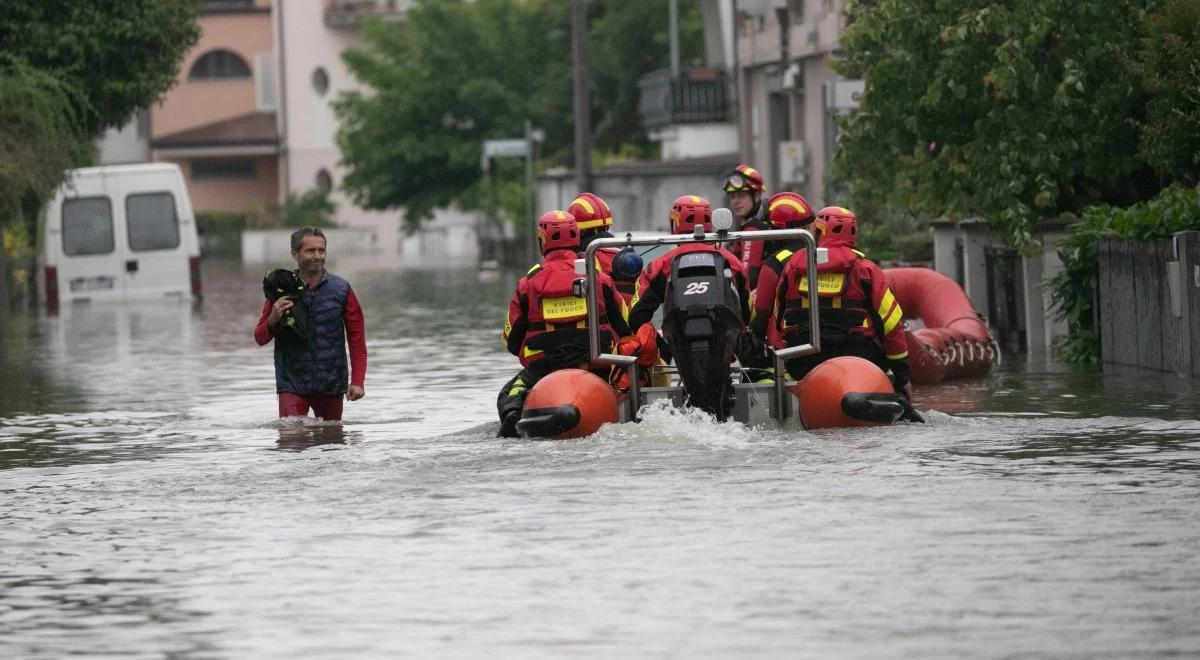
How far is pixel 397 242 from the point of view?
96.9m

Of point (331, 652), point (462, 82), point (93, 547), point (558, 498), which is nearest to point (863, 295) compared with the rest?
point (558, 498)

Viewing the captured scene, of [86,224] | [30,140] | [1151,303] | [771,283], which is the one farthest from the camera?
[86,224]

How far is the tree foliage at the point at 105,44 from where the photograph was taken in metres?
38.6

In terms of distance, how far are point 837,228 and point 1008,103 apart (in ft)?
28.6

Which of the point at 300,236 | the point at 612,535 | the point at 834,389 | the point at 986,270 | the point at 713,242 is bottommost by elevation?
the point at 612,535

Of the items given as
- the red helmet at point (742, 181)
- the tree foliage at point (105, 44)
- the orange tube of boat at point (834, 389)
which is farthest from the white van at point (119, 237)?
the orange tube of boat at point (834, 389)

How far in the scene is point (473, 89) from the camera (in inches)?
2995

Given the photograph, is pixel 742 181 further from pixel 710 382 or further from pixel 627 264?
pixel 710 382

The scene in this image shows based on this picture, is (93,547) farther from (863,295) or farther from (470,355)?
(470,355)

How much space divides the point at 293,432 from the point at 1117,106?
1022 centimetres

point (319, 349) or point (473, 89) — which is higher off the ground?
point (473, 89)

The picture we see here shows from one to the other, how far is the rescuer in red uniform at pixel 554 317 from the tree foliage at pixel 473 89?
59883 mm

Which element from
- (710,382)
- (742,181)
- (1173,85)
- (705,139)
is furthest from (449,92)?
(710,382)

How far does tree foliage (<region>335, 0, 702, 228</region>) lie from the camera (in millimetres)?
76250
